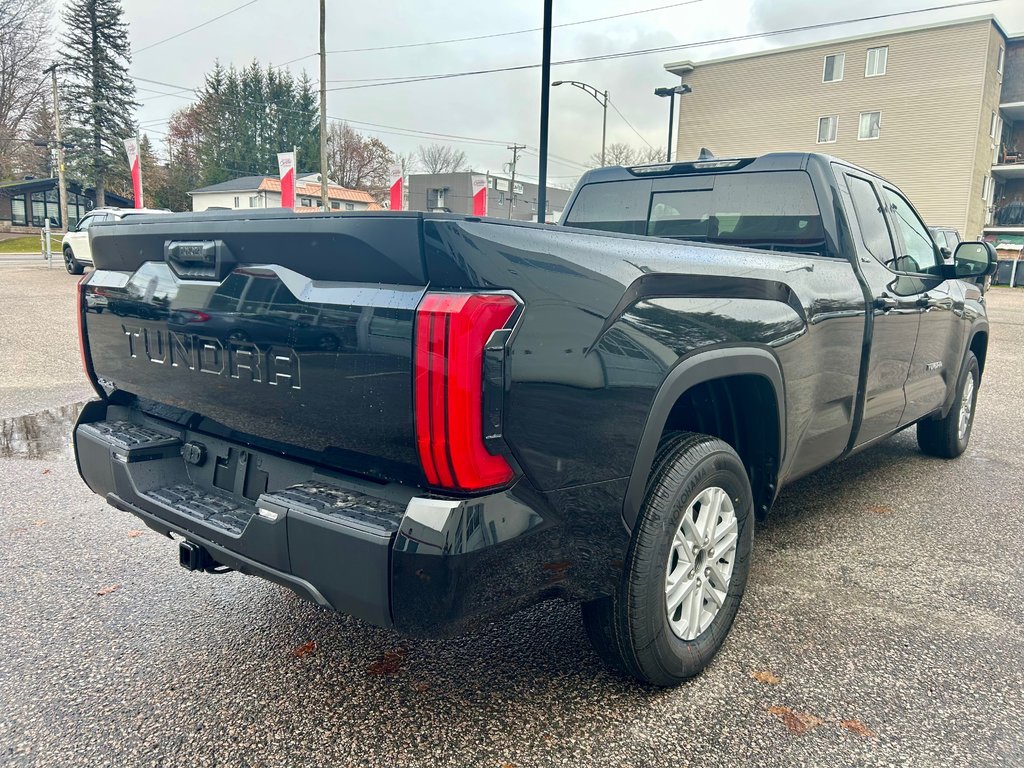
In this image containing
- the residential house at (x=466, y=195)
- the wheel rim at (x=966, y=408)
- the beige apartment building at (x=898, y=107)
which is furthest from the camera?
the residential house at (x=466, y=195)

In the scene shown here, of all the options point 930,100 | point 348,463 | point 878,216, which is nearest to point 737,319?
point 348,463

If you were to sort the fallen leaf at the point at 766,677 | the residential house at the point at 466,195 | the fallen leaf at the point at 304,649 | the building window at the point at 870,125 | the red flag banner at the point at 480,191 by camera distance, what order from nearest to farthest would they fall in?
the fallen leaf at the point at 766,677 → the fallen leaf at the point at 304,649 → the red flag banner at the point at 480,191 → the building window at the point at 870,125 → the residential house at the point at 466,195

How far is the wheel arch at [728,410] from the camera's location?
223 cm

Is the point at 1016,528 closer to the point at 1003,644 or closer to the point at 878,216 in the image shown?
the point at 1003,644

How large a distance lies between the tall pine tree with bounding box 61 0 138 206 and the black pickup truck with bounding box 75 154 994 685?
56444 millimetres

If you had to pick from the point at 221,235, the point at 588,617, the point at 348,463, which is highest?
the point at 221,235

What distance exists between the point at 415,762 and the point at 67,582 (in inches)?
78.3

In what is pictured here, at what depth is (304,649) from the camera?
2.77 m

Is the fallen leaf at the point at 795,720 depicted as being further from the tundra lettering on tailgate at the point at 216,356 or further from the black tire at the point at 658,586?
the tundra lettering on tailgate at the point at 216,356

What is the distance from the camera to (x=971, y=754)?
7.36 feet

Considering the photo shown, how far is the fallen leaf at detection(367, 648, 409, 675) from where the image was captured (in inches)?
104

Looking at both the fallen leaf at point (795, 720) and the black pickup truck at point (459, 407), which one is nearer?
the black pickup truck at point (459, 407)

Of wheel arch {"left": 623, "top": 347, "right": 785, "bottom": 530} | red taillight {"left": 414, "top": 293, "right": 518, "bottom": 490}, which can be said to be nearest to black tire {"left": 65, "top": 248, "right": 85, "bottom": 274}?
wheel arch {"left": 623, "top": 347, "right": 785, "bottom": 530}

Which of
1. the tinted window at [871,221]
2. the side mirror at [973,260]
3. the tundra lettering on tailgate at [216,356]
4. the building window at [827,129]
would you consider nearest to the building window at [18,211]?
the building window at [827,129]
